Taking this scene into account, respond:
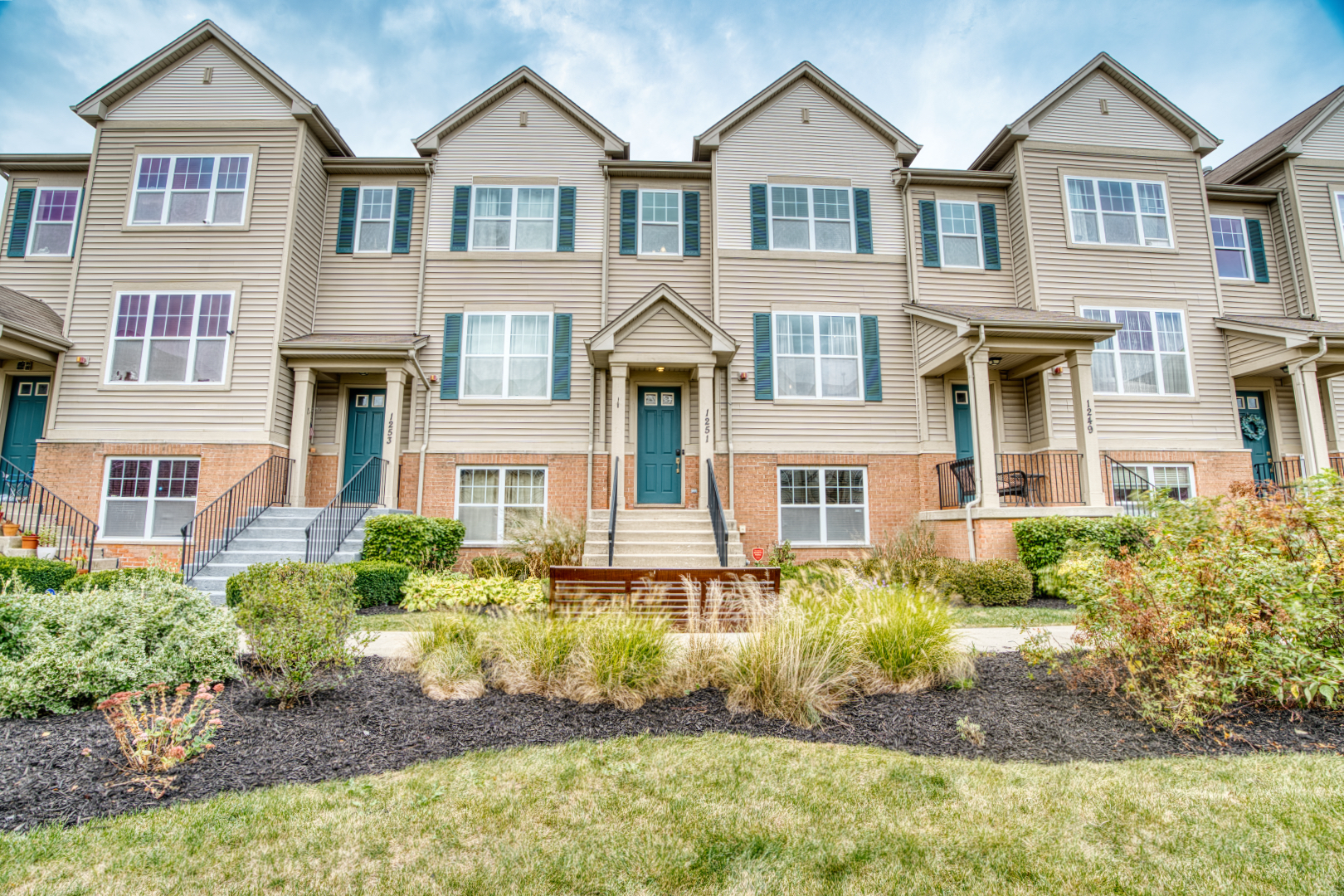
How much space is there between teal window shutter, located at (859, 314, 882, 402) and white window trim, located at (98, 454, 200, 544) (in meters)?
13.1

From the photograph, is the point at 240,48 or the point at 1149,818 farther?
the point at 240,48

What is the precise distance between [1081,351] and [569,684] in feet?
39.2

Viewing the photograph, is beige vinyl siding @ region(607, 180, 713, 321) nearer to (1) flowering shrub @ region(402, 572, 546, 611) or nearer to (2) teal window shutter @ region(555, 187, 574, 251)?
(2) teal window shutter @ region(555, 187, 574, 251)

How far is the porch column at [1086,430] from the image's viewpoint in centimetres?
1217

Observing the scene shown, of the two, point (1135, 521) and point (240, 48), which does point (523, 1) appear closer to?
point (240, 48)

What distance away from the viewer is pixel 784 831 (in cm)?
300

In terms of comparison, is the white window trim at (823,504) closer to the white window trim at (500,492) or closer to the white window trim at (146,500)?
the white window trim at (500,492)

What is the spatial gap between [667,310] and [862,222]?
5.20m

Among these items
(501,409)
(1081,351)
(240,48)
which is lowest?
(501,409)

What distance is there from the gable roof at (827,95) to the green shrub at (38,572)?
13349mm

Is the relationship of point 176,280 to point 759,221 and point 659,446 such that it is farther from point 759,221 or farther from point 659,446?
point 759,221

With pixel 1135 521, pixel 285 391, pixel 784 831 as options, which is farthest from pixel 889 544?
pixel 285 391

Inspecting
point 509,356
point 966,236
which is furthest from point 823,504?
point 509,356

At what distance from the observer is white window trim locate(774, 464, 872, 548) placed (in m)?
13.2
